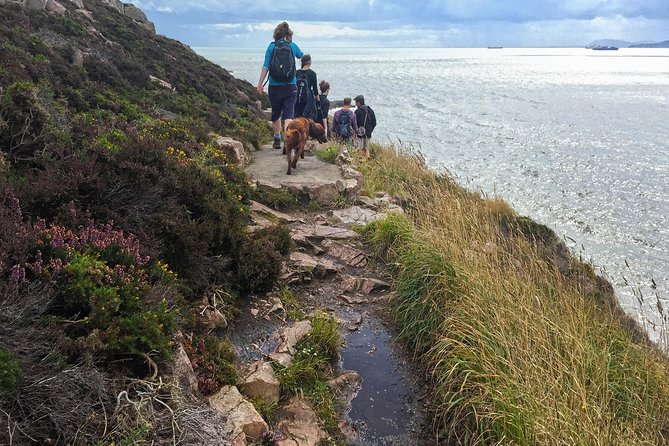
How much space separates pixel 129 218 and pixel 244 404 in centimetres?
227

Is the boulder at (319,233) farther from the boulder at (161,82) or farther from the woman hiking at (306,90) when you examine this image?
the boulder at (161,82)

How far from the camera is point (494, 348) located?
15.1 feet

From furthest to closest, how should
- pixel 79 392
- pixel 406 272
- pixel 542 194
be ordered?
pixel 542 194 < pixel 406 272 < pixel 79 392

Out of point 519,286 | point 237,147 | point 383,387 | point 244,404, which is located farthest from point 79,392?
point 237,147

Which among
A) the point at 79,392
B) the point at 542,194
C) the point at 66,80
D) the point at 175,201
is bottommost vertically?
the point at 542,194

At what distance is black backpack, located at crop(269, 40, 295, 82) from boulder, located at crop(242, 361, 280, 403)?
24.4 ft

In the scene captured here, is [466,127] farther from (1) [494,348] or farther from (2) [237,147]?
(1) [494,348]

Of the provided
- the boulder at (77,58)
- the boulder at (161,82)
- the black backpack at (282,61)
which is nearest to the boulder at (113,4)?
the boulder at (161,82)

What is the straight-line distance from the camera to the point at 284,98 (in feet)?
36.2

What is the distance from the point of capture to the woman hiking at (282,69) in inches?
404

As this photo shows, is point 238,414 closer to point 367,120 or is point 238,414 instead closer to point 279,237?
point 279,237

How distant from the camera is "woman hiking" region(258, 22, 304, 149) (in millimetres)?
10273

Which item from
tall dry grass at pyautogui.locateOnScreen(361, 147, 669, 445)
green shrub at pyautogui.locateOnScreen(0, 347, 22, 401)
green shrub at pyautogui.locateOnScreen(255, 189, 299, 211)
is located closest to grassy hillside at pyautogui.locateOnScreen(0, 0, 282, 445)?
green shrub at pyautogui.locateOnScreen(0, 347, 22, 401)

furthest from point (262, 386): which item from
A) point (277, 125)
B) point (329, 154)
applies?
point (277, 125)
